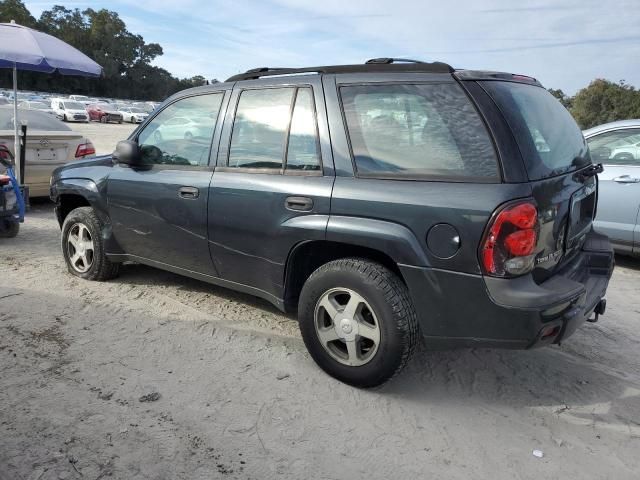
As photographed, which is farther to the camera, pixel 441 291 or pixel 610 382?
pixel 610 382

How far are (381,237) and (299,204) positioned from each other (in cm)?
60

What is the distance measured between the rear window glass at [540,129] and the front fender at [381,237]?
68cm

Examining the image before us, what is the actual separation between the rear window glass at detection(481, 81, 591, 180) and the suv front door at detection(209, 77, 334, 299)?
102 cm

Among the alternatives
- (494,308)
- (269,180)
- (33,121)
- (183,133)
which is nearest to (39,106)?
(33,121)

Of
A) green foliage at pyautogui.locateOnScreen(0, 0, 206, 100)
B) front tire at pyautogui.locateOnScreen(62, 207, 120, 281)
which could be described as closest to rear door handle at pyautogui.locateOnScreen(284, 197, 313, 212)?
front tire at pyautogui.locateOnScreen(62, 207, 120, 281)

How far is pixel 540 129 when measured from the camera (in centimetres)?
304

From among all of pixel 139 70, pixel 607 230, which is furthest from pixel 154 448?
pixel 139 70

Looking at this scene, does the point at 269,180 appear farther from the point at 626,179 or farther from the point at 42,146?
the point at 42,146

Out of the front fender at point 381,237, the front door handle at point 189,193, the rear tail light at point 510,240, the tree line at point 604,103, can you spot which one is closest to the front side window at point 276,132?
the front door handle at point 189,193

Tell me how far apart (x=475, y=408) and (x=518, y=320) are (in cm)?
70

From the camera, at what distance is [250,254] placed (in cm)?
353

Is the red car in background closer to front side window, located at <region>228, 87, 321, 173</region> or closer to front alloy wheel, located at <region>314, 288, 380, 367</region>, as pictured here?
front side window, located at <region>228, 87, 321, 173</region>

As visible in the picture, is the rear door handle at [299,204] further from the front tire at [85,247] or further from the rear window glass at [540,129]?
the front tire at [85,247]

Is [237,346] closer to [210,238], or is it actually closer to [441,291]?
[210,238]
